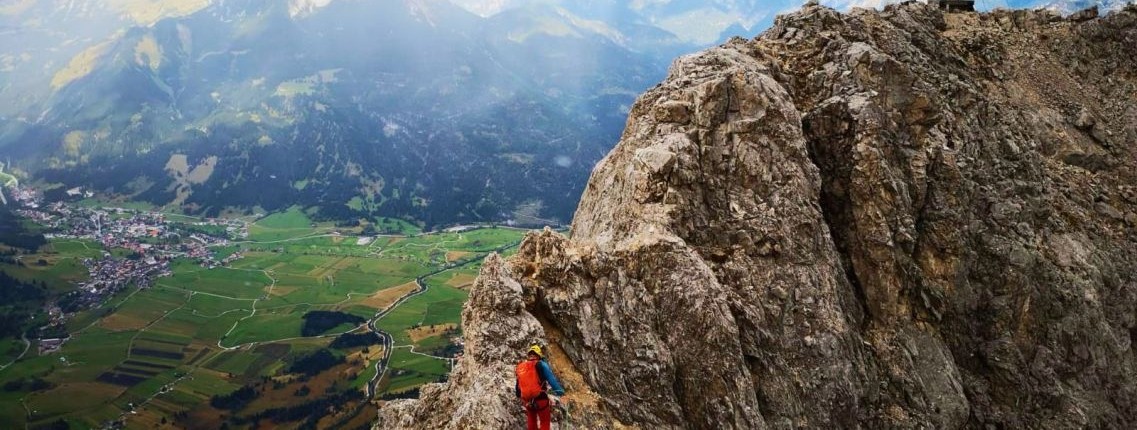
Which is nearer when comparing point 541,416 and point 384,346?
point 541,416

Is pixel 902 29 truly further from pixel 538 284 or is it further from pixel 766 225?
pixel 538 284

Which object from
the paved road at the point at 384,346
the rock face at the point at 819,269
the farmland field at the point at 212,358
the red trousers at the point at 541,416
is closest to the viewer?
the red trousers at the point at 541,416

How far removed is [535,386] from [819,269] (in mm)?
16450

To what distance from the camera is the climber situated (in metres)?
18.2

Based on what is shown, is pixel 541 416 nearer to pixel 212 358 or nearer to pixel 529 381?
pixel 529 381

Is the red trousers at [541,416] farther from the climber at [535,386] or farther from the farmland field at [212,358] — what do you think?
the farmland field at [212,358]

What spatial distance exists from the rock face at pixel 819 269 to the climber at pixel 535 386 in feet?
4.37

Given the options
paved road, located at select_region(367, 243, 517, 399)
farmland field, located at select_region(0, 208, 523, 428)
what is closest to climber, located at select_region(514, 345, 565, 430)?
paved road, located at select_region(367, 243, 517, 399)

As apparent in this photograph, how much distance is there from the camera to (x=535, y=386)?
720 inches

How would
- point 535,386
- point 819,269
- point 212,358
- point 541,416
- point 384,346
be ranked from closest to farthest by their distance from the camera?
point 535,386 < point 541,416 < point 819,269 < point 212,358 < point 384,346

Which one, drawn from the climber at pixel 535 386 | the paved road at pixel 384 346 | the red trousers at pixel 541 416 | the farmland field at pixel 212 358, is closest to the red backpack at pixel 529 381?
the climber at pixel 535 386

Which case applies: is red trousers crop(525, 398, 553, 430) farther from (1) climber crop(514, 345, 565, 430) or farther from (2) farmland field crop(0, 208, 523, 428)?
(2) farmland field crop(0, 208, 523, 428)

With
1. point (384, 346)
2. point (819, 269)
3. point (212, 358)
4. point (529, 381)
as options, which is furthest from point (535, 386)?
point (212, 358)

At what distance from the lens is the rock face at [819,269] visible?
24344mm
